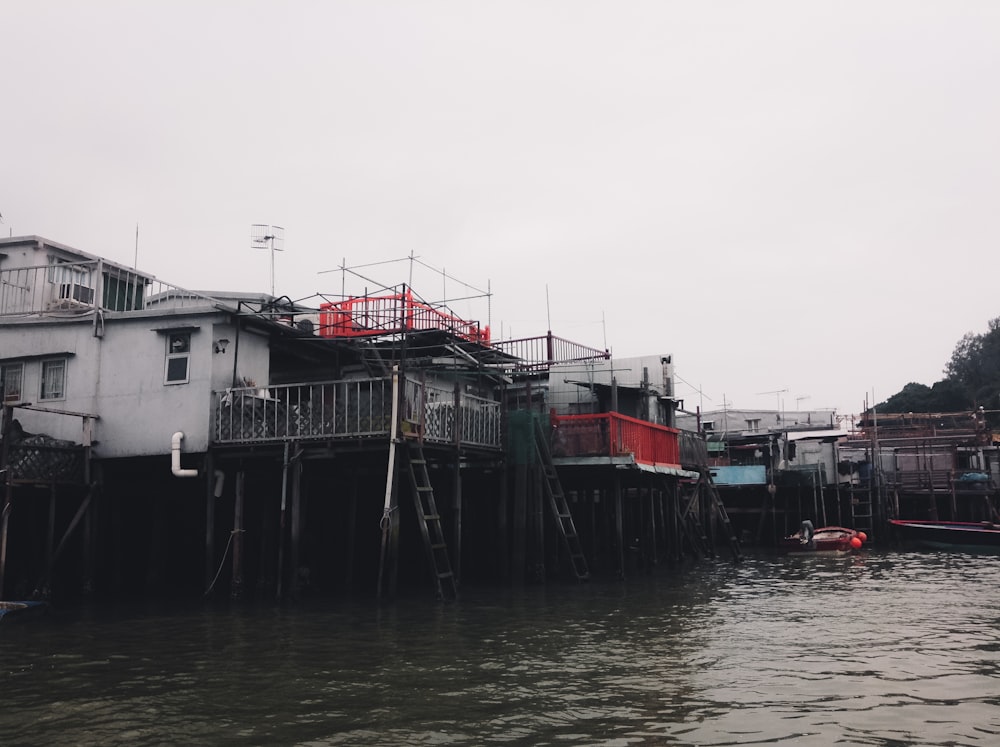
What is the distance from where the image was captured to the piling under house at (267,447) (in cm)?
2098

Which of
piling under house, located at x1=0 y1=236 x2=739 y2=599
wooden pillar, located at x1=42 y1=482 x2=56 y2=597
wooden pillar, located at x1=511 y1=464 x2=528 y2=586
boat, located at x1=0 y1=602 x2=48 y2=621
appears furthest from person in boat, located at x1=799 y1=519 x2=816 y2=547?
boat, located at x1=0 y1=602 x2=48 y2=621

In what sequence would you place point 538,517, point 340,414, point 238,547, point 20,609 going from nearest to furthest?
point 20,609, point 340,414, point 238,547, point 538,517

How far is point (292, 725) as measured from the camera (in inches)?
379

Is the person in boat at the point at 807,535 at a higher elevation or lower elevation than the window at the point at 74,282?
lower

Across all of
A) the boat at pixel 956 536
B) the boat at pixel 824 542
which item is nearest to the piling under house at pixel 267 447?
the boat at pixel 824 542

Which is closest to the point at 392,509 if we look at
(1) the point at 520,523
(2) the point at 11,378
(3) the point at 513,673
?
(1) the point at 520,523

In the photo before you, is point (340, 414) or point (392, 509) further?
point (340, 414)

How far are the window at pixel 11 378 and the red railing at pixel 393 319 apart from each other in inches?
322

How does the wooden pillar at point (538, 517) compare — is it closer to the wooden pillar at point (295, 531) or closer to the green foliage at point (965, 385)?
the wooden pillar at point (295, 531)

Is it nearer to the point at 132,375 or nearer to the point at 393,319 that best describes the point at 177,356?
the point at 132,375

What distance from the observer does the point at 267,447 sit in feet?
70.8

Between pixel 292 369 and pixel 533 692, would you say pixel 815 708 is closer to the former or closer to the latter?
pixel 533 692

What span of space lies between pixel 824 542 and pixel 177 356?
98.1 feet

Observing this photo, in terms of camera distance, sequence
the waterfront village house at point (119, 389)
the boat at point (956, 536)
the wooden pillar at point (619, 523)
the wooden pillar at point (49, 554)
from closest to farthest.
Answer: the wooden pillar at point (49, 554) → the waterfront village house at point (119, 389) → the wooden pillar at point (619, 523) → the boat at point (956, 536)
